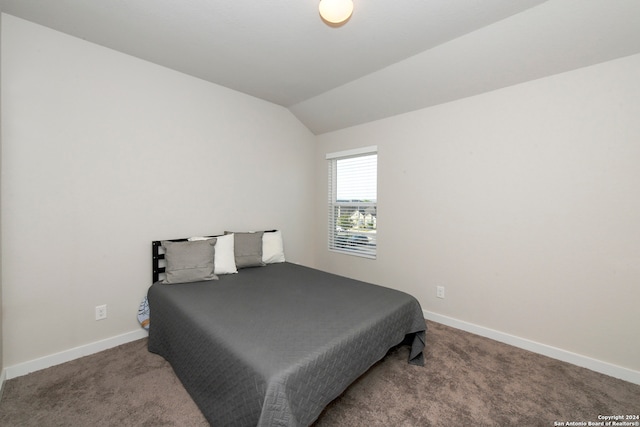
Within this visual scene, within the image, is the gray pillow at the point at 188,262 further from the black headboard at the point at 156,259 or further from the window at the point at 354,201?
the window at the point at 354,201

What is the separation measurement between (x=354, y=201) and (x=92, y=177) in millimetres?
2788

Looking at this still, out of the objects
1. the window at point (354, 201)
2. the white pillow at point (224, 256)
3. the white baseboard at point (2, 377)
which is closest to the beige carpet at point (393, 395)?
the white baseboard at point (2, 377)

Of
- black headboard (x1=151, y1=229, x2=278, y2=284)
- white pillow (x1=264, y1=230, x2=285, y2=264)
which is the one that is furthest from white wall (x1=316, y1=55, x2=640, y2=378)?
black headboard (x1=151, y1=229, x2=278, y2=284)

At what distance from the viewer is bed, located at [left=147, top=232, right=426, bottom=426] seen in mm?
1191

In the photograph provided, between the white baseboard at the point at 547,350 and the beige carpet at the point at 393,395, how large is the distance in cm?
6

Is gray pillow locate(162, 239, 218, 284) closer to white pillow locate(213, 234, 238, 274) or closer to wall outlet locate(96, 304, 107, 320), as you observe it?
white pillow locate(213, 234, 238, 274)

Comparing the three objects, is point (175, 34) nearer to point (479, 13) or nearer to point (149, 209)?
point (149, 209)

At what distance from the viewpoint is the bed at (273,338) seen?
3.91ft

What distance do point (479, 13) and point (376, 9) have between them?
720mm

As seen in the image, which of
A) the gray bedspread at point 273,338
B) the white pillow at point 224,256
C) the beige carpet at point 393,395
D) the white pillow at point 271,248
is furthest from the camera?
the white pillow at point 271,248

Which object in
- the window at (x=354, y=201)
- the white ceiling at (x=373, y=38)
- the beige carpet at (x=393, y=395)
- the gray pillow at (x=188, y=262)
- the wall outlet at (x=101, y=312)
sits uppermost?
the white ceiling at (x=373, y=38)

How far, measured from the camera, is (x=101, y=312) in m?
2.23

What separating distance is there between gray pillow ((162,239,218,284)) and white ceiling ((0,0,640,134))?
174 centimetres

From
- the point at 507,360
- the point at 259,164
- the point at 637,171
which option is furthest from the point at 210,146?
the point at 637,171
